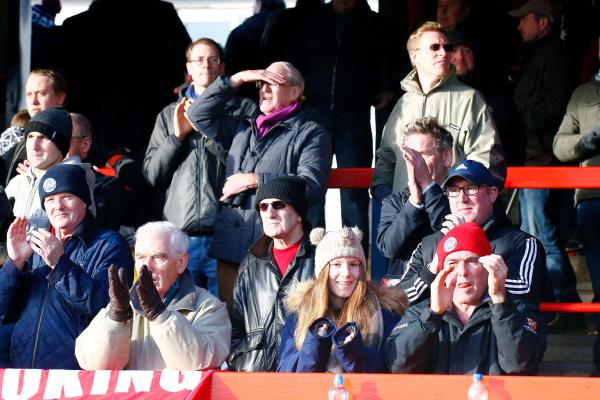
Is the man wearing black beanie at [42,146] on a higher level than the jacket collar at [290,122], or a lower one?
lower

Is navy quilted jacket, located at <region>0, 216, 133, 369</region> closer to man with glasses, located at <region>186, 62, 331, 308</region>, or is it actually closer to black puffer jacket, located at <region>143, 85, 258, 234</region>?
man with glasses, located at <region>186, 62, 331, 308</region>

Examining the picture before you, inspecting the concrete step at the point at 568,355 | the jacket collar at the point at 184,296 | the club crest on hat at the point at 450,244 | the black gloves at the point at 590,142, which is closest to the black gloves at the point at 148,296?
the jacket collar at the point at 184,296

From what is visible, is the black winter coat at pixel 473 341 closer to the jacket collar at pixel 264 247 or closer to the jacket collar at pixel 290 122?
the jacket collar at pixel 264 247

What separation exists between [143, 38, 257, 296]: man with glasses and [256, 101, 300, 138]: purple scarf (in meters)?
0.22

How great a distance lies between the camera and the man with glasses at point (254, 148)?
9.02 m

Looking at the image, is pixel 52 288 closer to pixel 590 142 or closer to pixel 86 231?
pixel 86 231

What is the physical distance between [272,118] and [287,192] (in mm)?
976

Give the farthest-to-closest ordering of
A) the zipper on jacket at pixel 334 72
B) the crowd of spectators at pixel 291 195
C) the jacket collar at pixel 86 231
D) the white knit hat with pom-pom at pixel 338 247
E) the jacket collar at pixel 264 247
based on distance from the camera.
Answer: the zipper on jacket at pixel 334 72 < the jacket collar at pixel 264 247 < the jacket collar at pixel 86 231 < the white knit hat with pom-pom at pixel 338 247 < the crowd of spectators at pixel 291 195

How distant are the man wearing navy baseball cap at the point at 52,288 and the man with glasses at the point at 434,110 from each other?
6.49 ft

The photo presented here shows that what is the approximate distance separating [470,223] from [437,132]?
148 cm

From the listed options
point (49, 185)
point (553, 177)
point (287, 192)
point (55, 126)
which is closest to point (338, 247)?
point (287, 192)

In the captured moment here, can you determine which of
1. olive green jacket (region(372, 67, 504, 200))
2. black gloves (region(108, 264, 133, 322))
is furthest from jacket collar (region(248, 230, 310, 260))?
black gloves (region(108, 264, 133, 322))

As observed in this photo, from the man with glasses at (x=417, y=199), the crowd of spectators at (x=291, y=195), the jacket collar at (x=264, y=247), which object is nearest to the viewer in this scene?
the crowd of spectators at (x=291, y=195)

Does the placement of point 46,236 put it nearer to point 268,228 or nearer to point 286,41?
point 268,228
